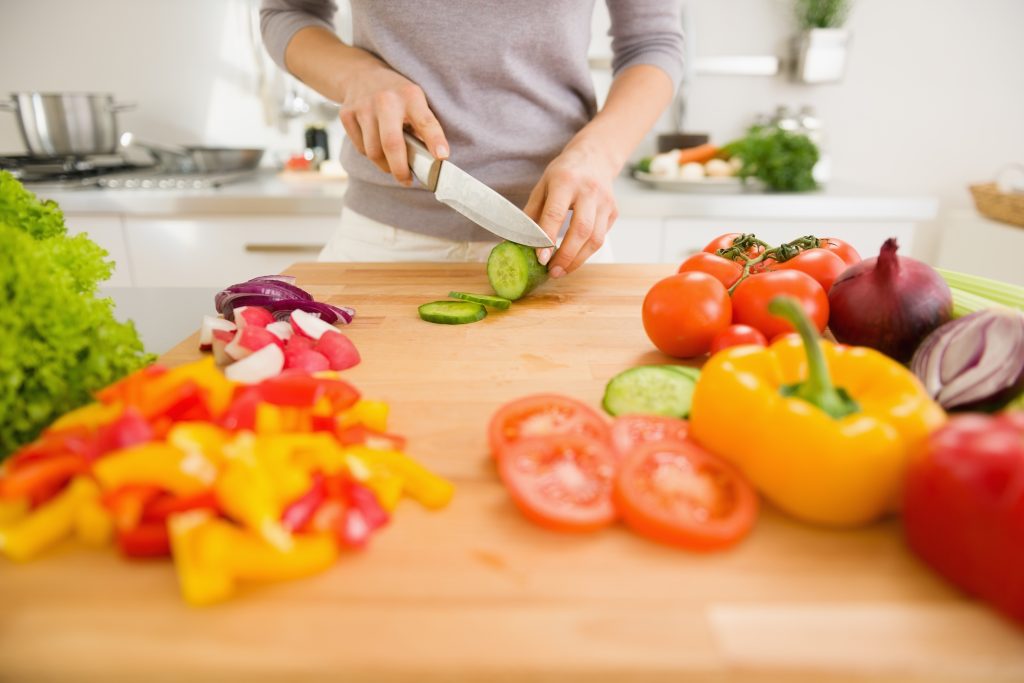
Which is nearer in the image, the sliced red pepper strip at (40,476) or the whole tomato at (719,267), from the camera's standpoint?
the sliced red pepper strip at (40,476)

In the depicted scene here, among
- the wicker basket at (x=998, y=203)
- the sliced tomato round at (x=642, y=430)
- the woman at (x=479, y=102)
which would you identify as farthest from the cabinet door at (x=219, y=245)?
the wicker basket at (x=998, y=203)

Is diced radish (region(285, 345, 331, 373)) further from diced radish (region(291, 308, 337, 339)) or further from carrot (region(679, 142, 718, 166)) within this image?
carrot (region(679, 142, 718, 166))

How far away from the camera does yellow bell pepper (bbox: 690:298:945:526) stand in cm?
65

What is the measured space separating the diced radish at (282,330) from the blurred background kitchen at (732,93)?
65.5 inches

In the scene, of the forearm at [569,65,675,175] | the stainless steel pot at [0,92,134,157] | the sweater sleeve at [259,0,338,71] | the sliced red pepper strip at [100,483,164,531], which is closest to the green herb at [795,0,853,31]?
the forearm at [569,65,675,175]

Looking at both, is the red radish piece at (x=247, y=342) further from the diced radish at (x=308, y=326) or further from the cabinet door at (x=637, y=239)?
the cabinet door at (x=637, y=239)

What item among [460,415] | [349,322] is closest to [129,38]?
[349,322]

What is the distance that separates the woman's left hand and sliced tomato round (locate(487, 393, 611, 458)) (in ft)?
1.67

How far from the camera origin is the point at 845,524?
0.68 m

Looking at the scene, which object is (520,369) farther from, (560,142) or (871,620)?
(560,142)

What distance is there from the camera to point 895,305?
946mm

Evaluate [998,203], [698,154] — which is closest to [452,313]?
[698,154]

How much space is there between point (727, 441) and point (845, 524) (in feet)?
0.46

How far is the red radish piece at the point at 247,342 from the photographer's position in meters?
0.98
